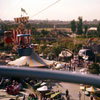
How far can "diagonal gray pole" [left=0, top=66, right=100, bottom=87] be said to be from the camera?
438mm

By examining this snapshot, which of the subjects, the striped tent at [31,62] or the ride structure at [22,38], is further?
the ride structure at [22,38]

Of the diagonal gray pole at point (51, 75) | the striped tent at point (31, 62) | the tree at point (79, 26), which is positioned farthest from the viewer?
the tree at point (79, 26)

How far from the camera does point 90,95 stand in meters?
5.10

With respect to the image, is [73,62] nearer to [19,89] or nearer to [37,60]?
[37,60]

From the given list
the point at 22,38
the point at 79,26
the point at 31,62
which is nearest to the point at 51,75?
the point at 31,62

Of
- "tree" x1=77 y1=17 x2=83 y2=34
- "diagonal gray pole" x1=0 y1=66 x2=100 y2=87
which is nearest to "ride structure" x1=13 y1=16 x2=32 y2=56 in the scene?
"diagonal gray pole" x1=0 y1=66 x2=100 y2=87

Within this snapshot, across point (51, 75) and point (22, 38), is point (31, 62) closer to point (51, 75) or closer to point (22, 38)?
point (22, 38)

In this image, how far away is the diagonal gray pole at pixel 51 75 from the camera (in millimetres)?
438

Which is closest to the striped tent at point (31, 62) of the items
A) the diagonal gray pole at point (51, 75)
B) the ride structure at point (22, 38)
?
the ride structure at point (22, 38)

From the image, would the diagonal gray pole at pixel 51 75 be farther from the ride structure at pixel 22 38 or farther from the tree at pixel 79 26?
the tree at pixel 79 26

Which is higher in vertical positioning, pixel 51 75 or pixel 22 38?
pixel 22 38

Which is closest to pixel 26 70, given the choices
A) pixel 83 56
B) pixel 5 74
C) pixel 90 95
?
pixel 5 74

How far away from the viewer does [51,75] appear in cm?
46

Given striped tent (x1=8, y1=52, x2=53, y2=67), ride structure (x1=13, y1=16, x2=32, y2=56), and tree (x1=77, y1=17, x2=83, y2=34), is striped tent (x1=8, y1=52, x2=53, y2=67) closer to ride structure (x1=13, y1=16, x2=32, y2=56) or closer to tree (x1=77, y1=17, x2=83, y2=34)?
ride structure (x1=13, y1=16, x2=32, y2=56)
